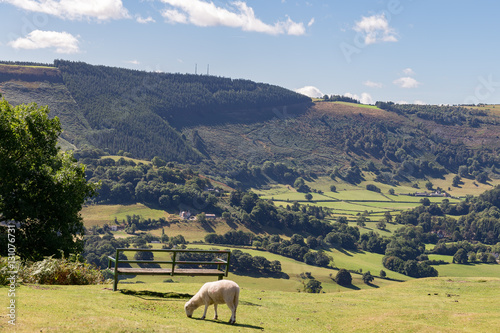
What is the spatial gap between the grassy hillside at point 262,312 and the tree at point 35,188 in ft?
37.1

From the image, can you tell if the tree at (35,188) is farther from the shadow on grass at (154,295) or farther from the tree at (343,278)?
the tree at (343,278)

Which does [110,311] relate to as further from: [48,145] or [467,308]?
[48,145]

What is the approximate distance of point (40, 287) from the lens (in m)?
23.7

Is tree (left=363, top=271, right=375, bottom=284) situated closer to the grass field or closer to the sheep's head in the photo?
the grass field

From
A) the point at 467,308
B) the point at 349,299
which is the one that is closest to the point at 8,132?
the point at 349,299

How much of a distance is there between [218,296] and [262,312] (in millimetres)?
4060

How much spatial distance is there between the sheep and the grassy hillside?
54cm

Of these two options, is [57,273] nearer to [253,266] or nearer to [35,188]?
[35,188]

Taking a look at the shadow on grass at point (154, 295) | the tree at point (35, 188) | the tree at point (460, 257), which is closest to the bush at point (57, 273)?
the shadow on grass at point (154, 295)

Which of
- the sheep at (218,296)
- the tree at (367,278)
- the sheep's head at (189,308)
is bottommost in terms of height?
the tree at (367,278)

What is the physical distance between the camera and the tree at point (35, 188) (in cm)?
3372

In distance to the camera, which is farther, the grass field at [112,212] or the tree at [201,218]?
the tree at [201,218]

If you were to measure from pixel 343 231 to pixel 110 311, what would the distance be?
17254 centimetres

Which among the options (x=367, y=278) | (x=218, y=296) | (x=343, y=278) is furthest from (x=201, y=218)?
(x=218, y=296)
